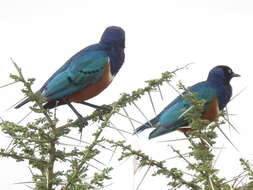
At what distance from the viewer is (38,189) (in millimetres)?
3619

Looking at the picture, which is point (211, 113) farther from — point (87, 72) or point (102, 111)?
point (102, 111)

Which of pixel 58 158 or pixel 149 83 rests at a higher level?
pixel 149 83

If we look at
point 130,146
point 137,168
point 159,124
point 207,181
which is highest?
point 159,124

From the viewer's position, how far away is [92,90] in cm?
741

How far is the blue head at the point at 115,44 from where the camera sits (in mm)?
7926

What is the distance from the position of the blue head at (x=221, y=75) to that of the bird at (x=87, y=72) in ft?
7.00

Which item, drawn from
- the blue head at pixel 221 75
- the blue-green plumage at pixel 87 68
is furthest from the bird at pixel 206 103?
the blue-green plumage at pixel 87 68

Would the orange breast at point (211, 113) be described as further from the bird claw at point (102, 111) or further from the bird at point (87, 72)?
the bird claw at point (102, 111)

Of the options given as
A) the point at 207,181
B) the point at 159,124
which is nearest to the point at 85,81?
the point at 159,124

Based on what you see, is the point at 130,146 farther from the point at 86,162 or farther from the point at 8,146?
the point at 8,146

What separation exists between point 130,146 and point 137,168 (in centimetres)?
26

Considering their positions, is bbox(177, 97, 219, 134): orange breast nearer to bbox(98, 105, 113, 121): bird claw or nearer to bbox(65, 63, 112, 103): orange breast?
bbox(65, 63, 112, 103): orange breast

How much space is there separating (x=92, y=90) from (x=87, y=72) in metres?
0.31

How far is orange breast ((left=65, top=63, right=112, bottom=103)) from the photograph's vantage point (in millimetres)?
7289
